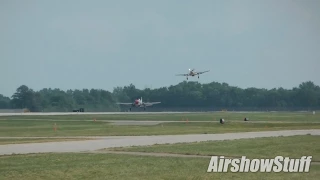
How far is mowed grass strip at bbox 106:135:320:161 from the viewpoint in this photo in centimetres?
3341

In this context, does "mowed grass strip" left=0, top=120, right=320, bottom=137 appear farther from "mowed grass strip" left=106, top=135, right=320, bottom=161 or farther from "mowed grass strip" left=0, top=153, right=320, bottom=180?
"mowed grass strip" left=0, top=153, right=320, bottom=180

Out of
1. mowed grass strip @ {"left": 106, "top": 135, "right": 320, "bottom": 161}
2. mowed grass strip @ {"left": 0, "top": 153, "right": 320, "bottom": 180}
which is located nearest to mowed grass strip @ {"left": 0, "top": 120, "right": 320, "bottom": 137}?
mowed grass strip @ {"left": 106, "top": 135, "right": 320, "bottom": 161}

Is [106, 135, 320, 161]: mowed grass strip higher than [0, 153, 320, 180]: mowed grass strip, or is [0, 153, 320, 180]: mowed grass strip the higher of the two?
[106, 135, 320, 161]: mowed grass strip

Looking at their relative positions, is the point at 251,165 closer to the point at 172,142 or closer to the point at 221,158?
the point at 221,158

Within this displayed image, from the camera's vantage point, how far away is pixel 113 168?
26766 millimetres

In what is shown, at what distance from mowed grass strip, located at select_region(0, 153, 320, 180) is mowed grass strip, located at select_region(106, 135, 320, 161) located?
3.64 meters

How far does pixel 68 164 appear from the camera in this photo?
91.7ft

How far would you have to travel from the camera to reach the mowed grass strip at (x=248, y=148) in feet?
110

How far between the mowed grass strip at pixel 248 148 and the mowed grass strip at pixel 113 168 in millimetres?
3638

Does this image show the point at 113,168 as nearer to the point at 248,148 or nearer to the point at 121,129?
the point at 248,148

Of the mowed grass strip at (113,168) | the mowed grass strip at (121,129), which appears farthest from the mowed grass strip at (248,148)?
the mowed grass strip at (121,129)

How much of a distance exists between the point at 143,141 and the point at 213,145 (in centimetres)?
620

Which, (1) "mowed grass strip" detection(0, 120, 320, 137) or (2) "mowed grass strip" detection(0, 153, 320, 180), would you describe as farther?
(1) "mowed grass strip" detection(0, 120, 320, 137)

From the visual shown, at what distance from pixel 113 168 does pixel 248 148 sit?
1170cm
